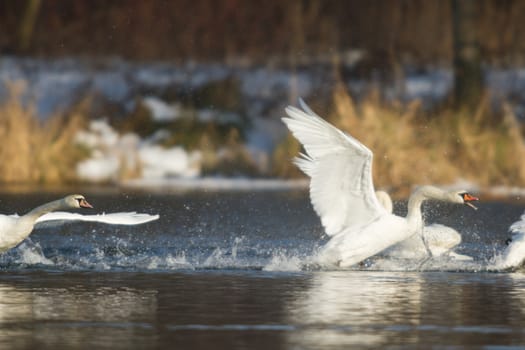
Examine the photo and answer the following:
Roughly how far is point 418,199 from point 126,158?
1134 cm

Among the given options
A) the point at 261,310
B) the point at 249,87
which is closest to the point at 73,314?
the point at 261,310

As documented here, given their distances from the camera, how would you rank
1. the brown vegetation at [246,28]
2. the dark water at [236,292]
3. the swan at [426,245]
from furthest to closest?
the brown vegetation at [246,28] → the swan at [426,245] → the dark water at [236,292]

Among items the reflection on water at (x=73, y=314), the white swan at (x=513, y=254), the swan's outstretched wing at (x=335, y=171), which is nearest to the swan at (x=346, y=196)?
the swan's outstretched wing at (x=335, y=171)

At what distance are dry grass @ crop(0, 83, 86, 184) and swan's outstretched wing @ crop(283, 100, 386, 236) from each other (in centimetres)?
988

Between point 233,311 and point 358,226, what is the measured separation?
3.51 m

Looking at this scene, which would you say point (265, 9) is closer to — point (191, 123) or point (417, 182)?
point (191, 123)

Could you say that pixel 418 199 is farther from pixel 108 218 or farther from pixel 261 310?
pixel 261 310

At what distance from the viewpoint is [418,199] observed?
13.8 metres

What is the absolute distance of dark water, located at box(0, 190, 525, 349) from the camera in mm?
9406

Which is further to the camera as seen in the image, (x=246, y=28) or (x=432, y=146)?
(x=246, y=28)

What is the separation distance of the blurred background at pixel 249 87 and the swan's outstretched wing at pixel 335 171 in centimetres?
803

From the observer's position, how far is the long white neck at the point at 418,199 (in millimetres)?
13547

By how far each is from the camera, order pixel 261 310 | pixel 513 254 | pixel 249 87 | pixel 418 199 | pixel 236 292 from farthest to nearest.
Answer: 1. pixel 249 87
2. pixel 418 199
3. pixel 513 254
4. pixel 236 292
5. pixel 261 310

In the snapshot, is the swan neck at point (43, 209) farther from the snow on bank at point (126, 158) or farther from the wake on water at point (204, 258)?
the snow on bank at point (126, 158)
